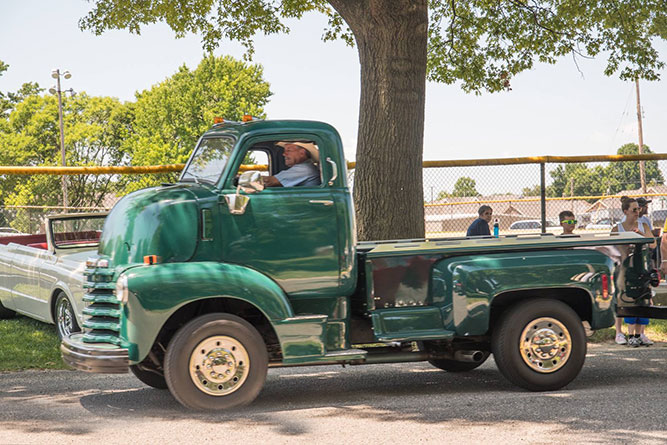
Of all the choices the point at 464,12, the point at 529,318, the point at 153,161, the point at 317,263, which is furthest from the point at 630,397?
the point at 153,161

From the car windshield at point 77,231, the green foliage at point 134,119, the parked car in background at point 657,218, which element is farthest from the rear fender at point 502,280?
the green foliage at point 134,119

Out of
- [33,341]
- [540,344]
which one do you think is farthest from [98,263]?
[540,344]

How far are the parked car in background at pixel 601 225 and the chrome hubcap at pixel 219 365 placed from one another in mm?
10731

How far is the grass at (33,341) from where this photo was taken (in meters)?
9.27

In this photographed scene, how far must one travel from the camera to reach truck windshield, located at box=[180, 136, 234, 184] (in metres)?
7.32

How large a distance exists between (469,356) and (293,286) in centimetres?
211

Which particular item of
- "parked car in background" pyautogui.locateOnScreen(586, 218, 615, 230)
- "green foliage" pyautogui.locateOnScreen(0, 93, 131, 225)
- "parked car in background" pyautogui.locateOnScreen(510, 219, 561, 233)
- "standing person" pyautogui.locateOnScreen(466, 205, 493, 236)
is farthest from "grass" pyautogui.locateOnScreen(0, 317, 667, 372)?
"green foliage" pyautogui.locateOnScreen(0, 93, 131, 225)

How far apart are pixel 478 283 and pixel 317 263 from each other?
137cm

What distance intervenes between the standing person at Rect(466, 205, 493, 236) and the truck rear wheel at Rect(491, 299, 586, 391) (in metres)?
4.40

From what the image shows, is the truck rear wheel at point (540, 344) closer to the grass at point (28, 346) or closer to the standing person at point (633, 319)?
the standing person at point (633, 319)

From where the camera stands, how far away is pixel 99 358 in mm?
6539

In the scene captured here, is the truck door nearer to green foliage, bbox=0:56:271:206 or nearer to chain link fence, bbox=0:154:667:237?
chain link fence, bbox=0:154:667:237

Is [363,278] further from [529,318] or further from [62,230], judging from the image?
[62,230]

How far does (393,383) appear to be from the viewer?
8.28 meters
